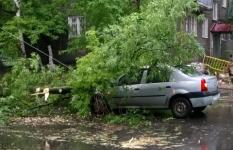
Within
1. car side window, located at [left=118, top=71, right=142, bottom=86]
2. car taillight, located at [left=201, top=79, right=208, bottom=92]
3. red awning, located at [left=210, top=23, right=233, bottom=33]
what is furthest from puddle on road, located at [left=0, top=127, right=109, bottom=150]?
red awning, located at [left=210, top=23, right=233, bottom=33]

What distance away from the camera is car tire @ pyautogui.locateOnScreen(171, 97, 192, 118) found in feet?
49.6

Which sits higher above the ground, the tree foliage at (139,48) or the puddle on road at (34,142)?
the tree foliage at (139,48)

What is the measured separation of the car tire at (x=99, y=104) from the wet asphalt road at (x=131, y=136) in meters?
1.24

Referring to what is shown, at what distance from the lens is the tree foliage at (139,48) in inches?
586

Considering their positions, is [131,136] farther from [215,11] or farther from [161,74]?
[215,11]

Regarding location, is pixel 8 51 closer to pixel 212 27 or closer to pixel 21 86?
pixel 21 86

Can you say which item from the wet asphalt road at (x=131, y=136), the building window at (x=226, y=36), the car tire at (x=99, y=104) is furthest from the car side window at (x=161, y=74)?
the building window at (x=226, y=36)

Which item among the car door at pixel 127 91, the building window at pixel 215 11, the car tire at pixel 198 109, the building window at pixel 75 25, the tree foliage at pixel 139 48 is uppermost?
the building window at pixel 215 11

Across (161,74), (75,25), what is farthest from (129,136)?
(75,25)

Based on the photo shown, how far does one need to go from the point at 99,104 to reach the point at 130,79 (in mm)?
1288

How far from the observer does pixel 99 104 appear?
16.1m

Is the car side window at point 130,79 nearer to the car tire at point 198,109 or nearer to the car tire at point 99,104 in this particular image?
the car tire at point 99,104

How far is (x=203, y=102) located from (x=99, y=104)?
3266 mm

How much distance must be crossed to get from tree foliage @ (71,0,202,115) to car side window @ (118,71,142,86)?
0.70ft
